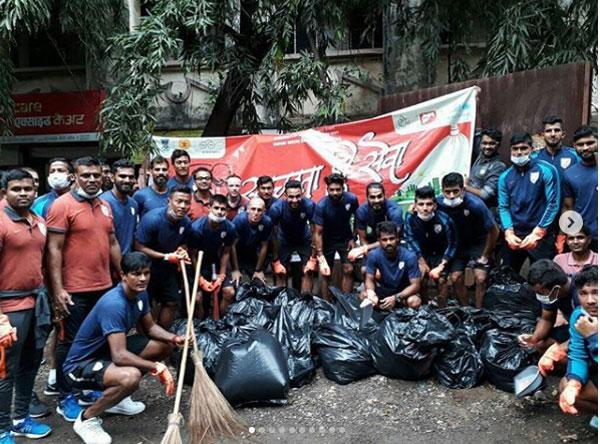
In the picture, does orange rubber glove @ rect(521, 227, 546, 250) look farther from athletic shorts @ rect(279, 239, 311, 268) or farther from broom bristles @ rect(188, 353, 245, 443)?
broom bristles @ rect(188, 353, 245, 443)

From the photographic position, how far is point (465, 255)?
18.6 feet

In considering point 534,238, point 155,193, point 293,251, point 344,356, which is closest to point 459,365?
point 344,356

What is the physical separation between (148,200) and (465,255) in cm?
311

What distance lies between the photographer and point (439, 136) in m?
6.69

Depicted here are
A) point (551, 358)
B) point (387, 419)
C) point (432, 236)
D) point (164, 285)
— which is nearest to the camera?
point (551, 358)

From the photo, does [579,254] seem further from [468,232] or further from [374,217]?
[374,217]

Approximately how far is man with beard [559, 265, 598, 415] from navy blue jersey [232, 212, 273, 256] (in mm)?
3309

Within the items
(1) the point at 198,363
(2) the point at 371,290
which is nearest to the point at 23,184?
(1) the point at 198,363

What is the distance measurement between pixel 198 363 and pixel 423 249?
259 cm

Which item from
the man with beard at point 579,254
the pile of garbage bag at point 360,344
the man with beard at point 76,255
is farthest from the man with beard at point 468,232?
the man with beard at point 76,255

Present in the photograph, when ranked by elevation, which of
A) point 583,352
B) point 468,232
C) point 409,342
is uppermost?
point 468,232

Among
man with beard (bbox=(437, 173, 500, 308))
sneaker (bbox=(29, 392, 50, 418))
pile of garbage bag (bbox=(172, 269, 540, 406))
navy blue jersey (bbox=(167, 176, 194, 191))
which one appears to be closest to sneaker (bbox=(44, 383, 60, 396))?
sneaker (bbox=(29, 392, 50, 418))

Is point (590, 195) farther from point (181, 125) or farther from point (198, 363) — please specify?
point (181, 125)

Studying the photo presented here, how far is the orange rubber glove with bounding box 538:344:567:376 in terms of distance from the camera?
3.94 m
